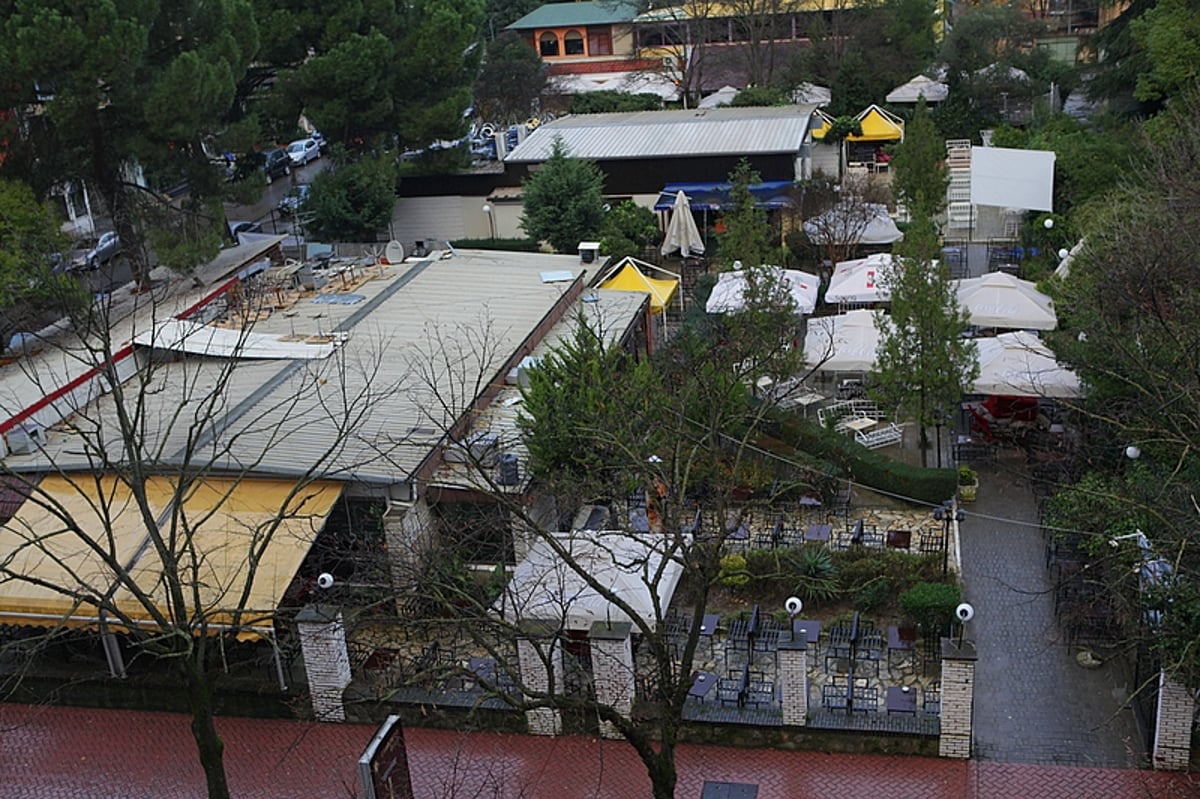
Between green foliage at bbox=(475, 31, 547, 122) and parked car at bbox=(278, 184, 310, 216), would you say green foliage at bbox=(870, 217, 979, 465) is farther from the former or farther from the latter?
green foliage at bbox=(475, 31, 547, 122)

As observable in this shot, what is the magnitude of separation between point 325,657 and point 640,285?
12.9m

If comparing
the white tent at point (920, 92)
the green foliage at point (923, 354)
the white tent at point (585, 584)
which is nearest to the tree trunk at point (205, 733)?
the white tent at point (585, 584)

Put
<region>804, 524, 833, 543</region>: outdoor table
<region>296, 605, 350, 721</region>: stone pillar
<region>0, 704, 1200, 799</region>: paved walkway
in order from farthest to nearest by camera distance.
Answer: <region>804, 524, 833, 543</region>: outdoor table → <region>296, 605, 350, 721</region>: stone pillar → <region>0, 704, 1200, 799</region>: paved walkway

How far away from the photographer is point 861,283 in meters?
23.8

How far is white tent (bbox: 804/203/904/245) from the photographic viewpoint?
27.6 meters

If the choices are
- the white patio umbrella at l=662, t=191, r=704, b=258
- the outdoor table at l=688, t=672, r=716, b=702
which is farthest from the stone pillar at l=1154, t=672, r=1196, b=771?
the white patio umbrella at l=662, t=191, r=704, b=258

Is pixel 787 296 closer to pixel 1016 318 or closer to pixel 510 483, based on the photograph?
pixel 1016 318

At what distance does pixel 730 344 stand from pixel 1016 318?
19.1 ft

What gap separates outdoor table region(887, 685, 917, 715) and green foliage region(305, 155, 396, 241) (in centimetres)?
2205

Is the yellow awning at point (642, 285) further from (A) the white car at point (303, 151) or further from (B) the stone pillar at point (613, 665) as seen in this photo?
(A) the white car at point (303, 151)

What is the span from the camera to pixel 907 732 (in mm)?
12703

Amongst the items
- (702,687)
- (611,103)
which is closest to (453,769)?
(702,687)

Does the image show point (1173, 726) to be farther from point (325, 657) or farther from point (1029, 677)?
point (325, 657)

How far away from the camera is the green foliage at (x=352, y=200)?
102 ft
